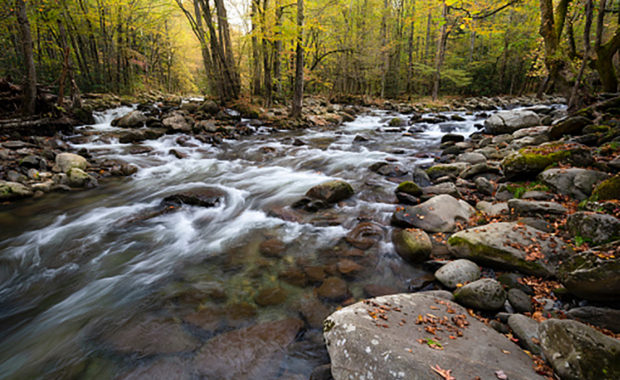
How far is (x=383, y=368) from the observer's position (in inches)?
80.5

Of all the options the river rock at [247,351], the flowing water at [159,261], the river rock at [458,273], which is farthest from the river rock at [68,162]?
the river rock at [458,273]

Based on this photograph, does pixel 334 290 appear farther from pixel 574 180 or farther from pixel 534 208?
pixel 574 180

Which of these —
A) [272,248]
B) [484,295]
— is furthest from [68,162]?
[484,295]

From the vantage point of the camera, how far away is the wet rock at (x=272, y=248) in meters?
4.61

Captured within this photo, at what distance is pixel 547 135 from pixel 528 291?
658 centimetres

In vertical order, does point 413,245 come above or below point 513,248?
below

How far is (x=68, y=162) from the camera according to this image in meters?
7.68

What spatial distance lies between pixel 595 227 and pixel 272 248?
451 cm

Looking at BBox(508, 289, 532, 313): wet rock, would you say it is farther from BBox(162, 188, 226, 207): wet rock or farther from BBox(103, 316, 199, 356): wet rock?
BBox(162, 188, 226, 207): wet rock

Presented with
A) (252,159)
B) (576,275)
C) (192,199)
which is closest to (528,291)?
(576,275)

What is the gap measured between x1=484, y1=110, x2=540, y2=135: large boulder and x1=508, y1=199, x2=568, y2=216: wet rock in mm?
7429

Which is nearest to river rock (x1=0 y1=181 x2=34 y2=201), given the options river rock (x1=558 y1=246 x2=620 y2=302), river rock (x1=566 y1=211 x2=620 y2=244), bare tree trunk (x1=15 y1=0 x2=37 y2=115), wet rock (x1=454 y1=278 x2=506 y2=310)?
bare tree trunk (x1=15 y1=0 x2=37 y2=115)

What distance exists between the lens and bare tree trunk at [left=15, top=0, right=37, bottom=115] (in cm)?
804

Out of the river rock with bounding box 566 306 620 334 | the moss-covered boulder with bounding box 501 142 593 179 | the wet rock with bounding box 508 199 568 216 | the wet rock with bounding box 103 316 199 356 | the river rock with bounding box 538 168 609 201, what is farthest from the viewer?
the moss-covered boulder with bounding box 501 142 593 179
